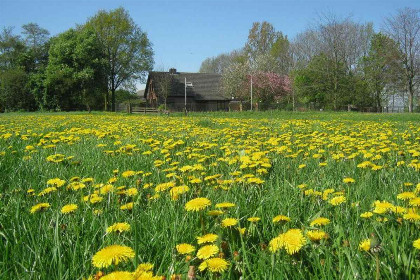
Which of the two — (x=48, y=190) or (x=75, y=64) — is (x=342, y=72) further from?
(x=48, y=190)

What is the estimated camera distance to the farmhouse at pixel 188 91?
49.9 metres

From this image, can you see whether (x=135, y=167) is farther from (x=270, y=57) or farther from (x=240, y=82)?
(x=270, y=57)

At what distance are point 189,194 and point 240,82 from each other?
1791 inches

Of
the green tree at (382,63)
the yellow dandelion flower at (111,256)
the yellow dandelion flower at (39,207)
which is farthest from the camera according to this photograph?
the green tree at (382,63)

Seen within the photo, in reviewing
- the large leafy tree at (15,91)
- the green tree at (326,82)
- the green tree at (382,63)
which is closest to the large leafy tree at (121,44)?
the large leafy tree at (15,91)

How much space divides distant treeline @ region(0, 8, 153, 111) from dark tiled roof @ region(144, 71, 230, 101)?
5.89 meters

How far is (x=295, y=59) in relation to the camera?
5281 centimetres

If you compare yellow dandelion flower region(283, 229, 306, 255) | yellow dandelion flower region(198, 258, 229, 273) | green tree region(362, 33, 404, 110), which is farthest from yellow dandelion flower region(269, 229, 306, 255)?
green tree region(362, 33, 404, 110)

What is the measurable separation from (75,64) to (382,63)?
1285 inches

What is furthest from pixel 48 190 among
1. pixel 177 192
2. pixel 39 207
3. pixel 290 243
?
pixel 290 243

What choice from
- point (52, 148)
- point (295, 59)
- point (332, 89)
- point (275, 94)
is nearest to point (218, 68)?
point (295, 59)

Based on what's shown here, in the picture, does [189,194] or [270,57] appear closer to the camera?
[189,194]

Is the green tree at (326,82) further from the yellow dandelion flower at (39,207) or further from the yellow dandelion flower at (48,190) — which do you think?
the yellow dandelion flower at (39,207)

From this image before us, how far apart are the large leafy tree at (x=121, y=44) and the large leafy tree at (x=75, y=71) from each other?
593 centimetres
